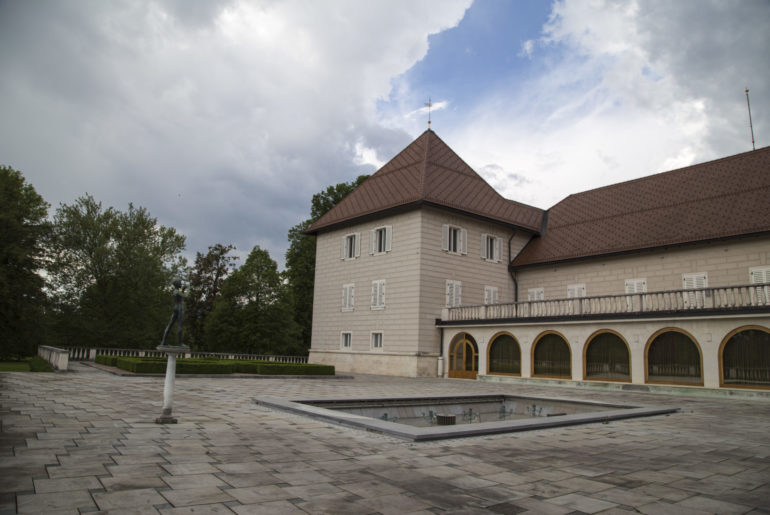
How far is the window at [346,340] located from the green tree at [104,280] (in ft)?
61.7

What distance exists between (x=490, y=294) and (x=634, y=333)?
10.9m

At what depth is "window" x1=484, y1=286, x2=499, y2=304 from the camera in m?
31.2

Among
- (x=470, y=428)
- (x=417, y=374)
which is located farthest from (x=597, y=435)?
(x=417, y=374)

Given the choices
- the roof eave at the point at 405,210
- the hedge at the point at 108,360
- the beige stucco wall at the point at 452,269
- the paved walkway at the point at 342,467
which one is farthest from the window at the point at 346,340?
the paved walkway at the point at 342,467

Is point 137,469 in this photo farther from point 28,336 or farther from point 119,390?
point 28,336

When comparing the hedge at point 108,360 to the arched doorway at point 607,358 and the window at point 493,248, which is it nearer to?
the window at point 493,248

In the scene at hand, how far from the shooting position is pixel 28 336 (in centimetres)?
3120

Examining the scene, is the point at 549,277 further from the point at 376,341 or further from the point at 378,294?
the point at 376,341

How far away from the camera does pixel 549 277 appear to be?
30.8m

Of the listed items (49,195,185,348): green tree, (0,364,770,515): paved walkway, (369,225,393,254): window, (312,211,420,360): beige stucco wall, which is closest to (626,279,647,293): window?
(312,211,420,360): beige stucco wall

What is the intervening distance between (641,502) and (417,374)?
22.7 m

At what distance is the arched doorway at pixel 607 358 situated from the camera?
2177 centimetres

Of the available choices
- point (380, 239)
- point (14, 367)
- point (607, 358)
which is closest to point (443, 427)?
point (607, 358)

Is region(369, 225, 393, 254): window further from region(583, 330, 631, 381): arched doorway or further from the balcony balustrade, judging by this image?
region(583, 330, 631, 381): arched doorway
